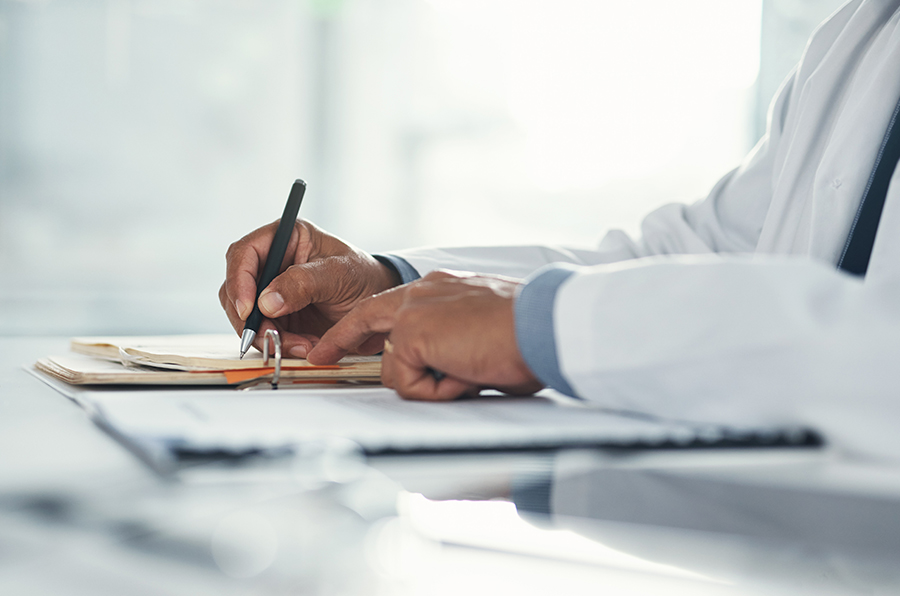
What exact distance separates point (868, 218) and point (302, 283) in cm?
56

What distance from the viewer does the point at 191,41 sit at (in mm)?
2223

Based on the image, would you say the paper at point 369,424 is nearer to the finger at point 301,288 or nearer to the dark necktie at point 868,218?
the finger at point 301,288

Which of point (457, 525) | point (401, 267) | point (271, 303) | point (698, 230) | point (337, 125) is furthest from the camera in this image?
point (337, 125)

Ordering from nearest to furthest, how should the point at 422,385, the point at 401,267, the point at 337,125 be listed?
1. the point at 422,385
2. the point at 401,267
3. the point at 337,125

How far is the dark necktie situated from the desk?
1.38 ft

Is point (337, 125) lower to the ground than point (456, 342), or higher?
higher

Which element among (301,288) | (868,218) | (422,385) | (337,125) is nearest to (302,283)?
(301,288)

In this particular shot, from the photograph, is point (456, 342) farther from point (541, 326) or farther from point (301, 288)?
point (301, 288)

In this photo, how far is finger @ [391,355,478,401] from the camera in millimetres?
443

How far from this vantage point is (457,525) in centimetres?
21

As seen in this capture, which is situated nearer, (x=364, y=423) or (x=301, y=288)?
(x=364, y=423)

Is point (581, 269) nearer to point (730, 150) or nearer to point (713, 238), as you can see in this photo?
point (713, 238)

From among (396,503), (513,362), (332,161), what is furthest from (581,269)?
(332,161)

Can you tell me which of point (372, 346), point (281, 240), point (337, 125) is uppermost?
point (337, 125)
